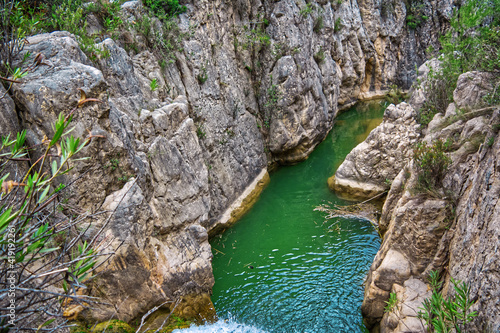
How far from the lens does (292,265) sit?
932 centimetres

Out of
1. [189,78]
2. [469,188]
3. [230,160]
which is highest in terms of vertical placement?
[189,78]

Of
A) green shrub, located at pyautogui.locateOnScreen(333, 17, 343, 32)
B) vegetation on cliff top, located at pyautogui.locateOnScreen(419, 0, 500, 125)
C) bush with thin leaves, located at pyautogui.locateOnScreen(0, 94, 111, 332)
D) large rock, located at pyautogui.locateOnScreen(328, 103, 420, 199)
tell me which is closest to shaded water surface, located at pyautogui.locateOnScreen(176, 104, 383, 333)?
large rock, located at pyautogui.locateOnScreen(328, 103, 420, 199)

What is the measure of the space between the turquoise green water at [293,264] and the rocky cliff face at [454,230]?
124 centimetres

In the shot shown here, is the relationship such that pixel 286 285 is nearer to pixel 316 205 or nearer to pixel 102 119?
pixel 316 205

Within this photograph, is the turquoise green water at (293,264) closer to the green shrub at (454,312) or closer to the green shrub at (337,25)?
the green shrub at (454,312)

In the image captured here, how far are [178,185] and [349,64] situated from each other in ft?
50.3

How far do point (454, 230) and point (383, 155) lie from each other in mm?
5686

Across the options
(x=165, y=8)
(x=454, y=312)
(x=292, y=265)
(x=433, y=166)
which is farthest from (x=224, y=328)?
(x=165, y=8)

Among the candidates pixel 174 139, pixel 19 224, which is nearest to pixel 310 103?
pixel 174 139

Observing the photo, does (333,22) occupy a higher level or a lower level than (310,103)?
higher

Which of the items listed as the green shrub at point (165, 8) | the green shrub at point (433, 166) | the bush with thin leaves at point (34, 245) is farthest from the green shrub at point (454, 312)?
the green shrub at point (165, 8)

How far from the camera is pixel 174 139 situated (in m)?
9.22

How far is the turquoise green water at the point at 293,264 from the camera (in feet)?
25.3

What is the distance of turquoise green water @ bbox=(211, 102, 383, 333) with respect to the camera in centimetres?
770
